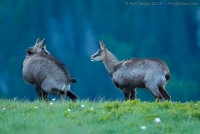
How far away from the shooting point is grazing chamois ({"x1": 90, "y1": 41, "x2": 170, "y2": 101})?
42.5ft

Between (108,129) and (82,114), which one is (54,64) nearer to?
(82,114)

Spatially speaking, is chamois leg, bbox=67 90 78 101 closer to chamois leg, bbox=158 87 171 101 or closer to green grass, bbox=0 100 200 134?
chamois leg, bbox=158 87 171 101

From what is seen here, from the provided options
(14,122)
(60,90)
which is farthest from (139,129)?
(60,90)

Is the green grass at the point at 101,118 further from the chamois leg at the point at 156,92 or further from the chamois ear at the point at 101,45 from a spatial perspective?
the chamois ear at the point at 101,45

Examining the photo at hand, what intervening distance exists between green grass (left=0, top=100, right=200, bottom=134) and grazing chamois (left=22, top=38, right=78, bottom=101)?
2.50m

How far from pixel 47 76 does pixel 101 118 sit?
4.50 metres

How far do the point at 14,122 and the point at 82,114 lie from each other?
1.23 m

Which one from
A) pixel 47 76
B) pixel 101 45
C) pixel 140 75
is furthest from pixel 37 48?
pixel 140 75

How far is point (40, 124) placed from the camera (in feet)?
29.2

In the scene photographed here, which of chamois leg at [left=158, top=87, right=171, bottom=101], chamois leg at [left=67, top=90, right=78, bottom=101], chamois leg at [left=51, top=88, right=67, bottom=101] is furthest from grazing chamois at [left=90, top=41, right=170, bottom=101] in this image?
chamois leg at [left=51, top=88, right=67, bottom=101]

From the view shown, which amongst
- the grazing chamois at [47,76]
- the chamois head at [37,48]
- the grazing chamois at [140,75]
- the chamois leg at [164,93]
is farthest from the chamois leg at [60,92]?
the chamois leg at [164,93]

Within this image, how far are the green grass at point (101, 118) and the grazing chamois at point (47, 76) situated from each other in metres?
2.50

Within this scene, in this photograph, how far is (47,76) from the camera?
13344mm

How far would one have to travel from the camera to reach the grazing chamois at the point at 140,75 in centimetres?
1295
